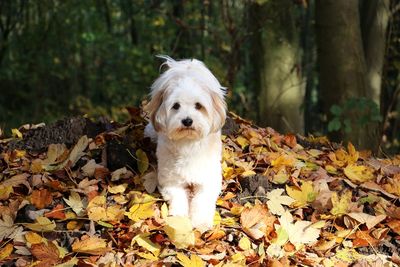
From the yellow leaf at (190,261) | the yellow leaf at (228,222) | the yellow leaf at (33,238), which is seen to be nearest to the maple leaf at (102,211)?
the yellow leaf at (33,238)

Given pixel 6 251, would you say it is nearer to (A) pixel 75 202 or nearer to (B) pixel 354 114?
(A) pixel 75 202

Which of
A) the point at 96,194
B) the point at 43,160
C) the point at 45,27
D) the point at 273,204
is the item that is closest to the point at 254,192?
the point at 273,204

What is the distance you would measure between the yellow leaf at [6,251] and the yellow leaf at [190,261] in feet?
3.57

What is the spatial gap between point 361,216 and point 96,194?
198 cm

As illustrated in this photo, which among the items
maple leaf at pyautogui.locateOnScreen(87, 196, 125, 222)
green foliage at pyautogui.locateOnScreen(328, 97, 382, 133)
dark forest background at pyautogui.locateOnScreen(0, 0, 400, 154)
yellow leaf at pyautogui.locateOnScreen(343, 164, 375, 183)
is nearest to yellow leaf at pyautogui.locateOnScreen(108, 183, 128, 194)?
maple leaf at pyautogui.locateOnScreen(87, 196, 125, 222)

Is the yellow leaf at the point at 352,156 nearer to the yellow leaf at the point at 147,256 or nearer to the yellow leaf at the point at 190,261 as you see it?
the yellow leaf at the point at 190,261

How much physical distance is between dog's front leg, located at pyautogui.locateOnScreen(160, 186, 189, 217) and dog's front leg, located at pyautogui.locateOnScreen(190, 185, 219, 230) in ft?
0.17

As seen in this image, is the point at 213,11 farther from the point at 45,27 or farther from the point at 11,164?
the point at 11,164

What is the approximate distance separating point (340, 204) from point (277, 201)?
18.4 inches

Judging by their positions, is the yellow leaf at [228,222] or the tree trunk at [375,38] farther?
the tree trunk at [375,38]

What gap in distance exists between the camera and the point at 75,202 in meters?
4.05

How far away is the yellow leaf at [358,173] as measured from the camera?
4645 mm

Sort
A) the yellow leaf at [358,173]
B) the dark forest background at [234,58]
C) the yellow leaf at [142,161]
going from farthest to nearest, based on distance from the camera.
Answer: the dark forest background at [234,58]
the yellow leaf at [358,173]
the yellow leaf at [142,161]

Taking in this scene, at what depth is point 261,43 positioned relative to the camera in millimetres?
7859
